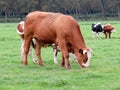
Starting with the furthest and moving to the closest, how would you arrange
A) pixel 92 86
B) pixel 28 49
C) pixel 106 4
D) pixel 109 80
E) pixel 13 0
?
pixel 106 4 < pixel 13 0 < pixel 28 49 < pixel 109 80 < pixel 92 86

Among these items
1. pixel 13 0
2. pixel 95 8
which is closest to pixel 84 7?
pixel 95 8

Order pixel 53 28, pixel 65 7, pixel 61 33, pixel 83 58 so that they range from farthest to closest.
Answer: pixel 65 7 < pixel 53 28 < pixel 61 33 < pixel 83 58

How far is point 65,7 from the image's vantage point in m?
108

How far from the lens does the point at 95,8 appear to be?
116 metres

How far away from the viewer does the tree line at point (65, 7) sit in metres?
100

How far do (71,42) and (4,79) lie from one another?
12.4ft

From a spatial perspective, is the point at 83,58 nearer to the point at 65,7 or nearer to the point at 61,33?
the point at 61,33

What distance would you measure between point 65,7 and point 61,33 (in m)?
94.4

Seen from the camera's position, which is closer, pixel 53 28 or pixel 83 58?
pixel 83 58

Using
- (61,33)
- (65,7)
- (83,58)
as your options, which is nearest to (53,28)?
(61,33)

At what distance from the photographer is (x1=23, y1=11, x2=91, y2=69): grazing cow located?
45.3 feet

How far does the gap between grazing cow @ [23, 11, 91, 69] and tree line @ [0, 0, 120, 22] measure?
8414 centimetres

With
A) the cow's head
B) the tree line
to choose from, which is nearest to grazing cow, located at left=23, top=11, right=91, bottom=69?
the cow's head

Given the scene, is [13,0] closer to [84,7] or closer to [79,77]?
[84,7]
